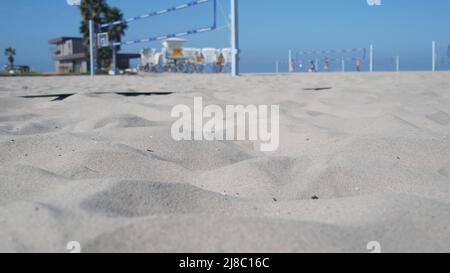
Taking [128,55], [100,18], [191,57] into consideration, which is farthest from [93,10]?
[128,55]

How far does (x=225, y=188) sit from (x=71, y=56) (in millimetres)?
31497

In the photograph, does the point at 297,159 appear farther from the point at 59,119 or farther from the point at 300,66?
the point at 300,66

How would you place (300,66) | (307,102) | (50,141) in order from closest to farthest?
(50,141), (307,102), (300,66)

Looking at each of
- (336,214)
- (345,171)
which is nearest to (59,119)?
(345,171)

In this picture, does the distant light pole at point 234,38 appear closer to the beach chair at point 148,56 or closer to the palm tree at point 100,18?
the beach chair at point 148,56

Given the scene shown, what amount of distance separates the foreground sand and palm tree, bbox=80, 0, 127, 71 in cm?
2345

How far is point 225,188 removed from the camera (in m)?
1.25

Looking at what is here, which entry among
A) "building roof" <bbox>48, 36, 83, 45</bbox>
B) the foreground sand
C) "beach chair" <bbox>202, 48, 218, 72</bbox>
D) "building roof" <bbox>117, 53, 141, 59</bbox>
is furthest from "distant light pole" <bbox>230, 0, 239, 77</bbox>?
"building roof" <bbox>48, 36, 83, 45</bbox>

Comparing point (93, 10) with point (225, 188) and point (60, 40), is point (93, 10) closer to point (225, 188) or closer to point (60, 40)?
point (60, 40)

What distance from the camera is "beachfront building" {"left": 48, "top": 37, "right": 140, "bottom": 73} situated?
31234 millimetres

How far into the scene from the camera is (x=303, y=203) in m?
1.06

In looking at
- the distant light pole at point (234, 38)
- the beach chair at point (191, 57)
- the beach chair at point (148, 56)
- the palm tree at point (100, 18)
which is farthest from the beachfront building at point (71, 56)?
the distant light pole at point (234, 38)

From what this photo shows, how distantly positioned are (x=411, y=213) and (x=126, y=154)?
0.86 m
